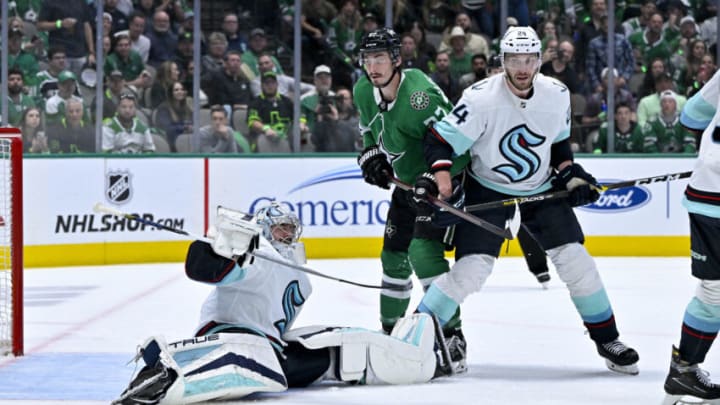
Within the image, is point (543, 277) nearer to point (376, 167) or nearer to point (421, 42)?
point (376, 167)

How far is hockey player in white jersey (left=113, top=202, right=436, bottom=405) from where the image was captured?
3383mm

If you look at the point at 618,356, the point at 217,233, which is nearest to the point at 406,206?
the point at 618,356

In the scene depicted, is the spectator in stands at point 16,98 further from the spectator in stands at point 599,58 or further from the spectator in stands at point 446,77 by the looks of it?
the spectator in stands at point 599,58

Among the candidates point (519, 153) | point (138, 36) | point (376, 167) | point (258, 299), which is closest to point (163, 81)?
point (138, 36)

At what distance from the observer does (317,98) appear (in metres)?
9.07

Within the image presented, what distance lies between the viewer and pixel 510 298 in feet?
21.1

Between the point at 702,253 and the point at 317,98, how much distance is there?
19.4 feet

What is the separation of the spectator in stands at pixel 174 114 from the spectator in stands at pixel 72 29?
60cm

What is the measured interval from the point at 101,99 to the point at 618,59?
152 inches

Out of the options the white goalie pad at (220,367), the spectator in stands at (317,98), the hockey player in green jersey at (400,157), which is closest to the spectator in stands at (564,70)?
the spectator in stands at (317,98)

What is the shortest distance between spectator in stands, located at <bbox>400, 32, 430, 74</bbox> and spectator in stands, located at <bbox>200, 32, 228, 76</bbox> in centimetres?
138

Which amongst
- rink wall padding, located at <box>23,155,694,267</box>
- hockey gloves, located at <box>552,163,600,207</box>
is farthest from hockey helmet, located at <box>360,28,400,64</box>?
rink wall padding, located at <box>23,155,694,267</box>

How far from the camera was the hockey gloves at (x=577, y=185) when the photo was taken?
13.5 ft

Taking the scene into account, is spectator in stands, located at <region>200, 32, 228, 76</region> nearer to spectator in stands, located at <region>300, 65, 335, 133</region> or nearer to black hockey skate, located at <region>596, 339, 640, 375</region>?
spectator in stands, located at <region>300, 65, 335, 133</region>
